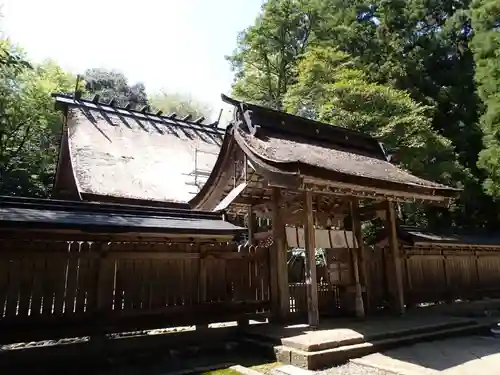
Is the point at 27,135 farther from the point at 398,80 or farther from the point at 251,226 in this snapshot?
the point at 398,80

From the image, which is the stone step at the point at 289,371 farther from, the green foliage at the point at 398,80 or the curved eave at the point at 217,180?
the green foliage at the point at 398,80

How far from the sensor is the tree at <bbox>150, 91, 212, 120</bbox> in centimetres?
4531

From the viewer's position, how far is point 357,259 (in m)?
8.59

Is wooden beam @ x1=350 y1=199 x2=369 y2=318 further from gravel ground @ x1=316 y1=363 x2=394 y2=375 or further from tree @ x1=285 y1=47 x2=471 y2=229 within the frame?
tree @ x1=285 y1=47 x2=471 y2=229

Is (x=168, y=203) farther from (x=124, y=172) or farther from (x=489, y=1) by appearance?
(x=489, y=1)

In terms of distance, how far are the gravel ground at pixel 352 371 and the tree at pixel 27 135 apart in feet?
57.9

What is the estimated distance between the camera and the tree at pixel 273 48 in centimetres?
2517

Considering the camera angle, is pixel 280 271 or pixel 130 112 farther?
pixel 130 112

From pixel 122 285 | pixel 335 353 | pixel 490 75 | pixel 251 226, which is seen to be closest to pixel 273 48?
pixel 490 75

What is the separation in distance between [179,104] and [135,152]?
1268 inches

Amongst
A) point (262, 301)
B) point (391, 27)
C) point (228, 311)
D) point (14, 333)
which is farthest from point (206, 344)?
point (391, 27)

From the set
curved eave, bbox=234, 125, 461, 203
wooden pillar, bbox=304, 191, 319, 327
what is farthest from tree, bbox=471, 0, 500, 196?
wooden pillar, bbox=304, 191, 319, 327

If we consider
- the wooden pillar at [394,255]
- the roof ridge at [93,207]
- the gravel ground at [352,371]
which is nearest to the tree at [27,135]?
the roof ridge at [93,207]

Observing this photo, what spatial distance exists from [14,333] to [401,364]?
5.26 m
